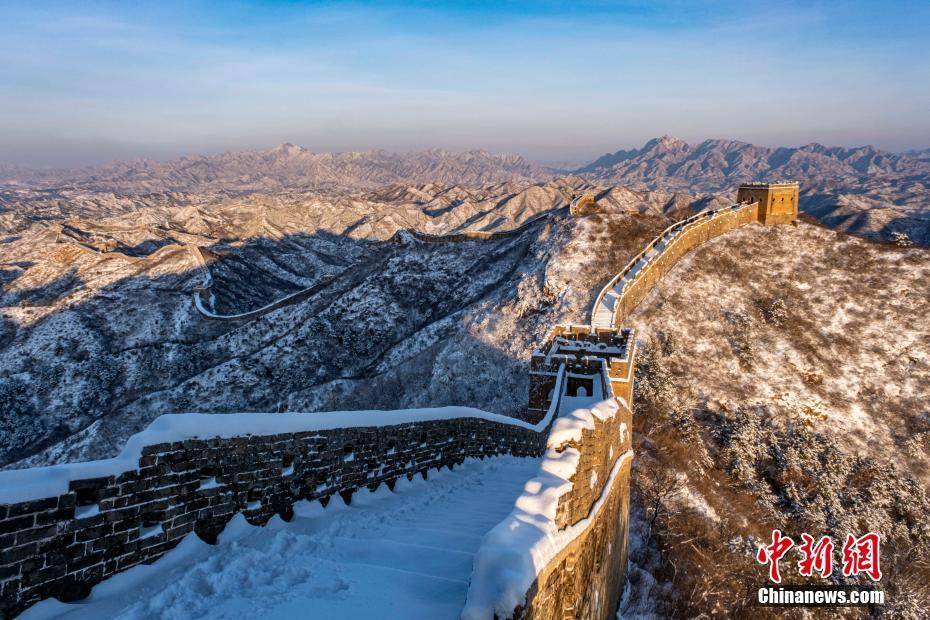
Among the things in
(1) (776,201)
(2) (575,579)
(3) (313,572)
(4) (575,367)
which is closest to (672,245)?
(1) (776,201)

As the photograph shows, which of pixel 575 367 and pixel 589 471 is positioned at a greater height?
pixel 589 471

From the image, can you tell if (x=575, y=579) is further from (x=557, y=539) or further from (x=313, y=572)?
(x=313, y=572)

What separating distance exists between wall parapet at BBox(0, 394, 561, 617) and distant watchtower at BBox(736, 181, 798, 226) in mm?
54115

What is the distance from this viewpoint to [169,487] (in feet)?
21.2

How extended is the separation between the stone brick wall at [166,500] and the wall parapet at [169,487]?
0.04ft

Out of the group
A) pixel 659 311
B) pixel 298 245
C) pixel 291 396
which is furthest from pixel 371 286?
pixel 298 245

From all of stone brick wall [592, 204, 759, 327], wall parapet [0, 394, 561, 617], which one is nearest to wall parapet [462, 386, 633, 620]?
wall parapet [0, 394, 561, 617]

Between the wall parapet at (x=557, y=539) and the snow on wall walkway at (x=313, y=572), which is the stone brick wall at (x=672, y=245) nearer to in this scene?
the wall parapet at (x=557, y=539)

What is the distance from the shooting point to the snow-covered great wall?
488 centimetres

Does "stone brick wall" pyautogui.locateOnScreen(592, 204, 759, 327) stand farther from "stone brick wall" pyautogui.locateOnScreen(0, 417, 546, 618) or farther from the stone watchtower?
"stone brick wall" pyautogui.locateOnScreen(0, 417, 546, 618)

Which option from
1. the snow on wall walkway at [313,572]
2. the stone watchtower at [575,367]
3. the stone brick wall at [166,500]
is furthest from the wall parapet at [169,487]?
the stone watchtower at [575,367]

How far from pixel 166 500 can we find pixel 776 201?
59.8 metres

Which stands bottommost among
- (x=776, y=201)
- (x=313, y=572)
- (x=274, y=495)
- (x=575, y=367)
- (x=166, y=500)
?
(x=575, y=367)

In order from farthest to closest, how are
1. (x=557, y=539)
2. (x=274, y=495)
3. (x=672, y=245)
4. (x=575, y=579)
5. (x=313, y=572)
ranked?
(x=672, y=245), (x=274, y=495), (x=575, y=579), (x=313, y=572), (x=557, y=539)
